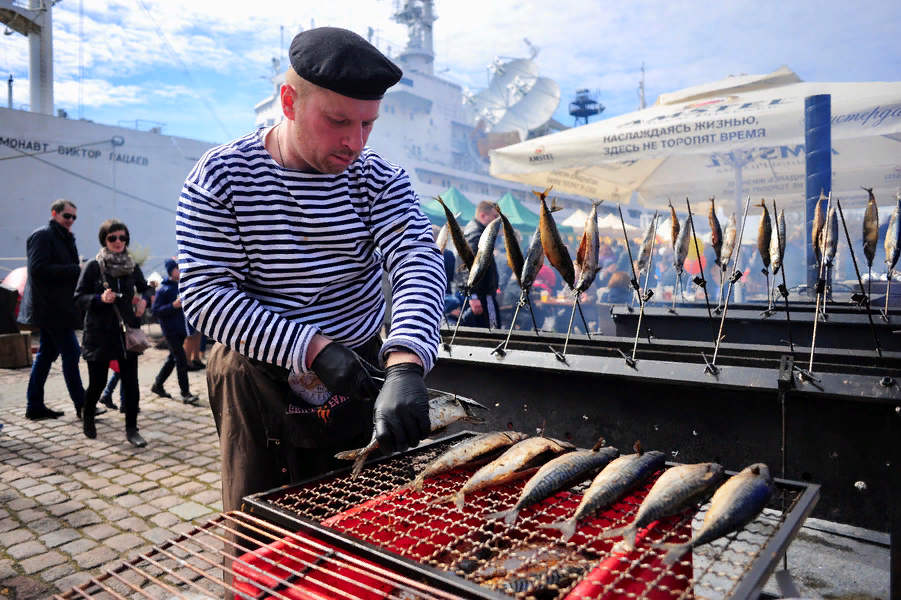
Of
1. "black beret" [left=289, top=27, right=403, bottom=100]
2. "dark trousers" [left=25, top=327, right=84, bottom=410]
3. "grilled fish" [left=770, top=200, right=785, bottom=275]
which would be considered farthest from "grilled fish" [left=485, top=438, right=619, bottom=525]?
"dark trousers" [left=25, top=327, right=84, bottom=410]

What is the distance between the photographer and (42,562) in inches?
142

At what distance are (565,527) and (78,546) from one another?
3859 mm

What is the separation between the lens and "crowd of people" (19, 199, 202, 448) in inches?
238

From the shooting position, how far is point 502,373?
3.65 m

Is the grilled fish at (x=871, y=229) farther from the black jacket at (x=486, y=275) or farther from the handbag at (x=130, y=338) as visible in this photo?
the handbag at (x=130, y=338)

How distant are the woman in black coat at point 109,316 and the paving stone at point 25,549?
7.13ft

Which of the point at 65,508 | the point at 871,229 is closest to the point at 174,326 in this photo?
the point at 65,508

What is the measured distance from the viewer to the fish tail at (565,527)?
1404 mm

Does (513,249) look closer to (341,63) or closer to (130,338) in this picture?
(341,63)

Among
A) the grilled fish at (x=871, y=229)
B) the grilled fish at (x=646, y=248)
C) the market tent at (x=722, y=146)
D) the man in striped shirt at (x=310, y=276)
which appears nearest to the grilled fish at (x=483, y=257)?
the grilled fish at (x=646, y=248)

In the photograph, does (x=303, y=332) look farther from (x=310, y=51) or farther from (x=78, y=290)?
(x=78, y=290)

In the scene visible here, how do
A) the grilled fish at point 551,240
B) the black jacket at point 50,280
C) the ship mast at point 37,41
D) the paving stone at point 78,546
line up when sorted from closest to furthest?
the grilled fish at point 551,240 → the paving stone at point 78,546 → the black jacket at point 50,280 → the ship mast at point 37,41

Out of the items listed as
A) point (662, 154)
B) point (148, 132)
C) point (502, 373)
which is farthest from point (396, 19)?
point (502, 373)

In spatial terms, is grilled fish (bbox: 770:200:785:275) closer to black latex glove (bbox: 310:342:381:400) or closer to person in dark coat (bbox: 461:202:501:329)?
person in dark coat (bbox: 461:202:501:329)
